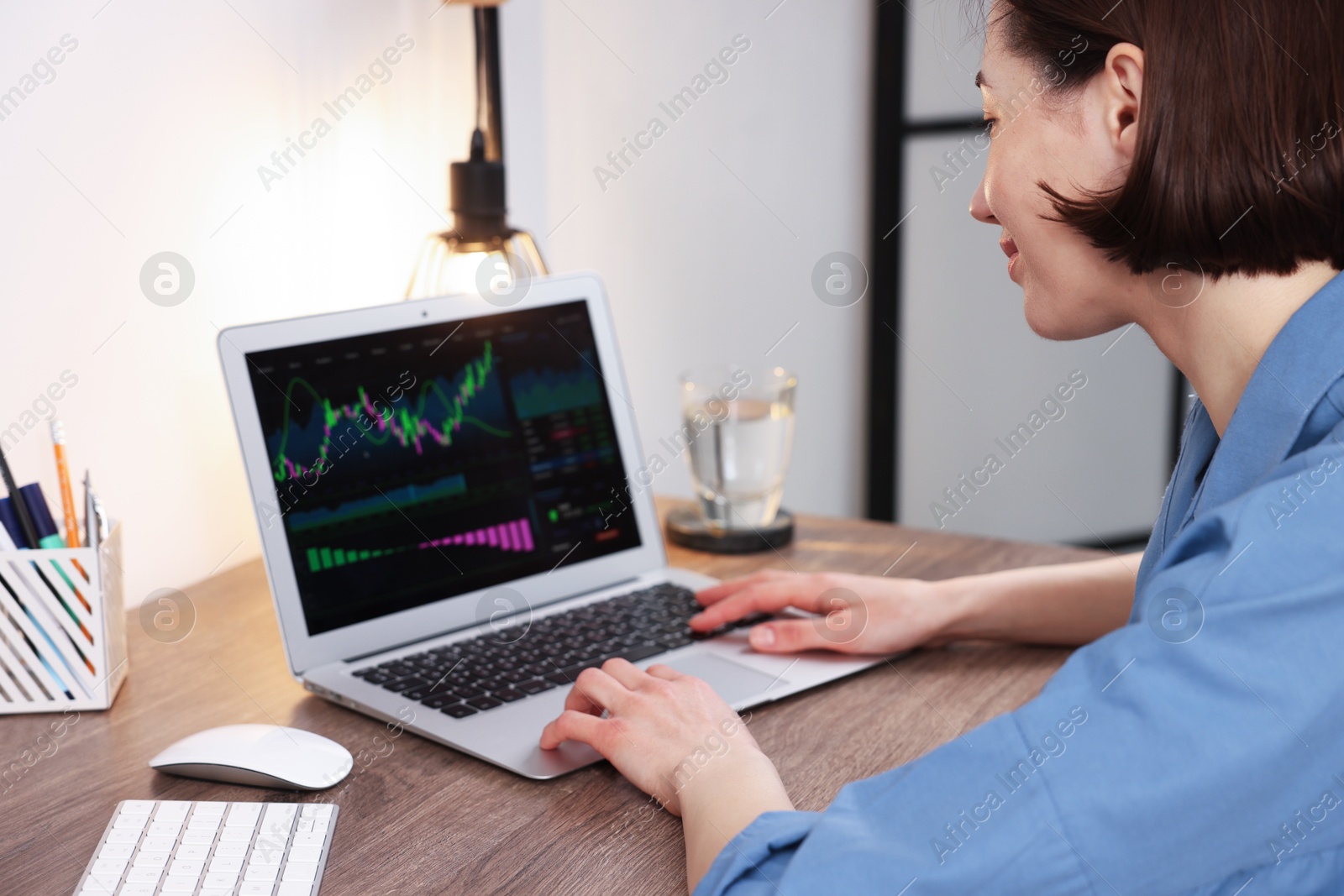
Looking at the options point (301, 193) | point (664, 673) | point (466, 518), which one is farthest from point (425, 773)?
point (301, 193)

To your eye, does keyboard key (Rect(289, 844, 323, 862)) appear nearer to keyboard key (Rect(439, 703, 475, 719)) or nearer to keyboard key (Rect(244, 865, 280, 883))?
keyboard key (Rect(244, 865, 280, 883))

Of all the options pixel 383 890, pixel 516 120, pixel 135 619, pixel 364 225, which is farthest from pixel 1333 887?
pixel 516 120

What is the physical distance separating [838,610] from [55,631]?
0.61 meters

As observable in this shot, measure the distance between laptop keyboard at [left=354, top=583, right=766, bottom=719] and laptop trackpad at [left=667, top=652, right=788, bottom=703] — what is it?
0.03 meters

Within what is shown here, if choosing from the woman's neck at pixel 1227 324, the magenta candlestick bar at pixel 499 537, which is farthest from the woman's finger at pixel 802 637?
the woman's neck at pixel 1227 324

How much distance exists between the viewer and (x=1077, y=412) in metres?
2.28

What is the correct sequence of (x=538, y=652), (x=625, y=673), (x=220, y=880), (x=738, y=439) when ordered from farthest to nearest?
(x=738, y=439) → (x=538, y=652) → (x=625, y=673) → (x=220, y=880)

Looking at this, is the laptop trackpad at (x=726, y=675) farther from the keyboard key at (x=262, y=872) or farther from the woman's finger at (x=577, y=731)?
the keyboard key at (x=262, y=872)

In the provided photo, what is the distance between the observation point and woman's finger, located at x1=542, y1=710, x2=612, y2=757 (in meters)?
0.74

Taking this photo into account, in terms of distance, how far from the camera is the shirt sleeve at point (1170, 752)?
0.50 meters

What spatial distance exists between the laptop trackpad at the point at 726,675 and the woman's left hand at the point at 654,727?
0.06 metres

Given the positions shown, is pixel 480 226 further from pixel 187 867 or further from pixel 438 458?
pixel 187 867

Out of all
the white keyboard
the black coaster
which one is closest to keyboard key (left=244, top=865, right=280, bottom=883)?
the white keyboard

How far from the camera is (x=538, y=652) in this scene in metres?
0.92
